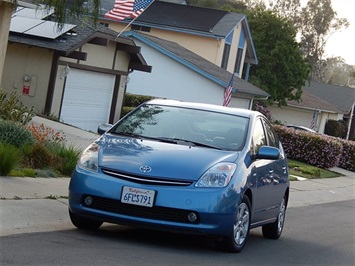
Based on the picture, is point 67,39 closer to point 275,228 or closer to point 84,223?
point 275,228

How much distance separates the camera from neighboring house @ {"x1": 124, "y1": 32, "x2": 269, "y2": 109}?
3691 cm

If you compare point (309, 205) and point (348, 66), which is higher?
point (348, 66)

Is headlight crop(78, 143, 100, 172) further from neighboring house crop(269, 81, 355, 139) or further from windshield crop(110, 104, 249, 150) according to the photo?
neighboring house crop(269, 81, 355, 139)

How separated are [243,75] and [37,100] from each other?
28291 mm

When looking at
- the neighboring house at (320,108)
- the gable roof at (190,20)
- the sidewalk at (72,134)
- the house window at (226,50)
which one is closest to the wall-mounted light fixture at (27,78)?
the sidewalk at (72,134)

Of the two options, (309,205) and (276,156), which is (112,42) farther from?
(276,156)

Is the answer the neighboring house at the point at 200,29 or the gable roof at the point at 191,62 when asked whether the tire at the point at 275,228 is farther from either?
the neighboring house at the point at 200,29

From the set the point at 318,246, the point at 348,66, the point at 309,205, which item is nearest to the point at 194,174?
the point at 318,246

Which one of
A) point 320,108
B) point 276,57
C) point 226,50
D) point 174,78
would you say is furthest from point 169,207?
point 320,108

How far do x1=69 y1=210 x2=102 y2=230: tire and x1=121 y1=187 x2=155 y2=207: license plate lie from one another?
86cm

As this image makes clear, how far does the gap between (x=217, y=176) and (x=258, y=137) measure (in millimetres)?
1700

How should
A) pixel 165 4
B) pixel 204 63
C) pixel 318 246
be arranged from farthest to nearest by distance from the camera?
pixel 165 4
pixel 204 63
pixel 318 246

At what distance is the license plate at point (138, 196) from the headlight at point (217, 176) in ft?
1.65

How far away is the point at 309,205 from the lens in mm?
18844
